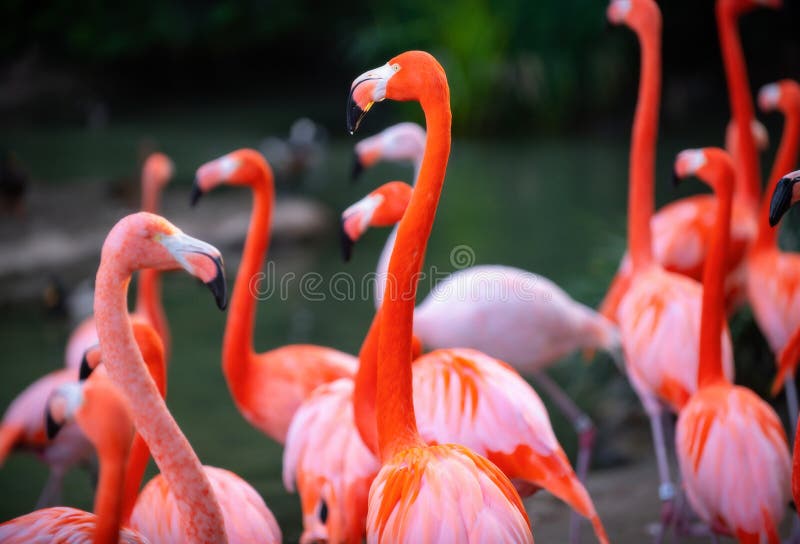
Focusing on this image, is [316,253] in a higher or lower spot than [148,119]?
lower

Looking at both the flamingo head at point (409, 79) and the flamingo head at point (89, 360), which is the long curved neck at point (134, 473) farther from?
the flamingo head at point (409, 79)

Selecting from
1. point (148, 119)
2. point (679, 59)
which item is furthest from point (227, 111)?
point (679, 59)

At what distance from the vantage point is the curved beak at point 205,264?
1.59 m

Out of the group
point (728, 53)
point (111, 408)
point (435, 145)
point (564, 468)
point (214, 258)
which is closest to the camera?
point (111, 408)

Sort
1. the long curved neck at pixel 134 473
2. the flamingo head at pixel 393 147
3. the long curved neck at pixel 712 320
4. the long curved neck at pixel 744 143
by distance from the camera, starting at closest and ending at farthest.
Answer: the long curved neck at pixel 134 473, the long curved neck at pixel 712 320, the flamingo head at pixel 393 147, the long curved neck at pixel 744 143

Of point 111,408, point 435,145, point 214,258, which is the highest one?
point 435,145

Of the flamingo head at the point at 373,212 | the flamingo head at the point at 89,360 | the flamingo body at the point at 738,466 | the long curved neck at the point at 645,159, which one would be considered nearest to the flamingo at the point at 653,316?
the long curved neck at the point at 645,159

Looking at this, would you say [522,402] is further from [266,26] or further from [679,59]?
[266,26]

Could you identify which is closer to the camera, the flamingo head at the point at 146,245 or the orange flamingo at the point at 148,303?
the flamingo head at the point at 146,245

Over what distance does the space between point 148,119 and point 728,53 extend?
9.04 metres

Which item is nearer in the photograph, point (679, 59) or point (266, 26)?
point (679, 59)

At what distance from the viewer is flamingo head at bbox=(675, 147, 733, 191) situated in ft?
8.25

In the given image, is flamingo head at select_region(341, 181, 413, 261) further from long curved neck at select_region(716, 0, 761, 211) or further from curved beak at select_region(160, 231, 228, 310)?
long curved neck at select_region(716, 0, 761, 211)

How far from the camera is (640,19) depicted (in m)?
3.17
